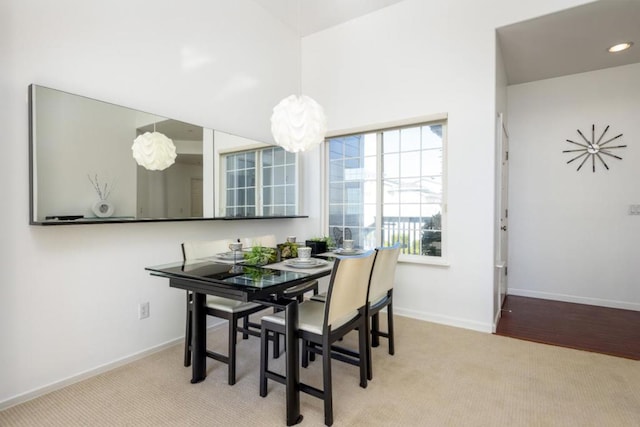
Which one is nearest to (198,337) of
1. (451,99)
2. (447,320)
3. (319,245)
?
(319,245)

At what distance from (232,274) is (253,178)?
5.95 feet

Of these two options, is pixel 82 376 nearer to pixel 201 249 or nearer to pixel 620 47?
pixel 201 249

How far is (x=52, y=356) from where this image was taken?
83.4 inches

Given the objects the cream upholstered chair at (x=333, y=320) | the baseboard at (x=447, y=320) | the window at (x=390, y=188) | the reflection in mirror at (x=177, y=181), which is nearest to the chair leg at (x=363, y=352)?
the cream upholstered chair at (x=333, y=320)

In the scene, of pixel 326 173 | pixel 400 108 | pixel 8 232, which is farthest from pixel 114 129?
pixel 400 108

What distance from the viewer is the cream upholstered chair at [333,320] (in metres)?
1.79

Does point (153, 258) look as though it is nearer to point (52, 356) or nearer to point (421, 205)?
point (52, 356)

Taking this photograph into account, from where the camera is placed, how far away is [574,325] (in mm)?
3285

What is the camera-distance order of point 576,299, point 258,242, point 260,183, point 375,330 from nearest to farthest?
1. point 375,330
2. point 258,242
3. point 260,183
4. point 576,299

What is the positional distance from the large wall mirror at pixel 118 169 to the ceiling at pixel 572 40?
9.65 ft

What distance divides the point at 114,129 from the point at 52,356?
1.56 m

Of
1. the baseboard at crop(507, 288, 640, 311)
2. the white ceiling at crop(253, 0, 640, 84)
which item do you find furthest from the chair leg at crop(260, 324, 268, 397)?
the baseboard at crop(507, 288, 640, 311)

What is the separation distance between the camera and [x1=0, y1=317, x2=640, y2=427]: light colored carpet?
6.00 feet

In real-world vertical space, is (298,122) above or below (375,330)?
above
